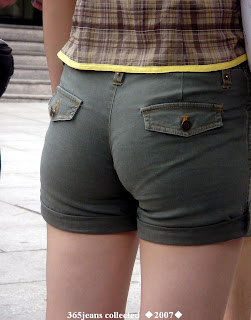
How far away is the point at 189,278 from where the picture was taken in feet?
5.49

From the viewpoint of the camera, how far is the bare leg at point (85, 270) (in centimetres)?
183

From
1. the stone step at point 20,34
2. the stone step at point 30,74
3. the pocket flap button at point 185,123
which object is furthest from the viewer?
the stone step at point 20,34

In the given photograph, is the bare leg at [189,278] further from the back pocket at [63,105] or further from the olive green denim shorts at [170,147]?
the back pocket at [63,105]

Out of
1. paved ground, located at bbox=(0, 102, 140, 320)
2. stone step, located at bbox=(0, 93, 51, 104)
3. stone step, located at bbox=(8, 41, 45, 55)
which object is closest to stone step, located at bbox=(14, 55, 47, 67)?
stone step, located at bbox=(8, 41, 45, 55)

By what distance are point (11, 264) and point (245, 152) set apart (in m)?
3.16

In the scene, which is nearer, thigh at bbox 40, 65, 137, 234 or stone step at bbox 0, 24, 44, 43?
thigh at bbox 40, 65, 137, 234

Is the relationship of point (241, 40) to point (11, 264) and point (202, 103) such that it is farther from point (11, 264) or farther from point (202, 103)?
point (11, 264)

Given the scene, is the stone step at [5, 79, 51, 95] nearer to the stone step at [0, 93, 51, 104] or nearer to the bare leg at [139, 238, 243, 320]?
the stone step at [0, 93, 51, 104]

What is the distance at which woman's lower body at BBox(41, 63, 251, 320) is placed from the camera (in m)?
1.67

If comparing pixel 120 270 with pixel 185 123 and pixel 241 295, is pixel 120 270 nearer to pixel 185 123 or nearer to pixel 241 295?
pixel 185 123

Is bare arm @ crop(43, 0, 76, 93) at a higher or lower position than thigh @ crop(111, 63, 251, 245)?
higher

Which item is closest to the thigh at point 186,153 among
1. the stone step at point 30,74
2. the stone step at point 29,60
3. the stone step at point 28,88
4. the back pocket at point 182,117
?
the back pocket at point 182,117

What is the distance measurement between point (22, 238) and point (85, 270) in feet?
11.5

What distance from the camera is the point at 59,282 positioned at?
6.06 feet
